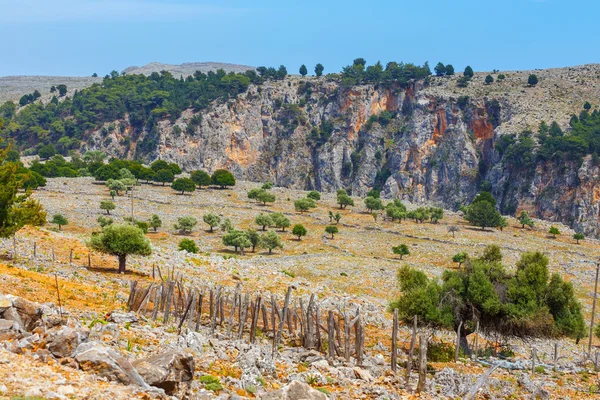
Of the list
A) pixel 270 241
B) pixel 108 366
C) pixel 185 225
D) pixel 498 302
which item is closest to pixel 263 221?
pixel 185 225

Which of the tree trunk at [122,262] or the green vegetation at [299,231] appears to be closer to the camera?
the tree trunk at [122,262]

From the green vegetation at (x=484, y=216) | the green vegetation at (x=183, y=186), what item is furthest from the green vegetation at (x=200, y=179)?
the green vegetation at (x=484, y=216)

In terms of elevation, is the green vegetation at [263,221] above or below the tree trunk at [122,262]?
below

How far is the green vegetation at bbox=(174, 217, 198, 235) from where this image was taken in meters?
83.1

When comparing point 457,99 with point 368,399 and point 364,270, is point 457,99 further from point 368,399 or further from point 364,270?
point 368,399

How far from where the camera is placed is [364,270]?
63438 mm

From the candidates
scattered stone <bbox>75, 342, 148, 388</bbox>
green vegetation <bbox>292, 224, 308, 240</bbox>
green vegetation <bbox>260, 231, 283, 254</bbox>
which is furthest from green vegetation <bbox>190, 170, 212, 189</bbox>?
scattered stone <bbox>75, 342, 148, 388</bbox>

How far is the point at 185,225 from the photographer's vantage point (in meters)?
83.4

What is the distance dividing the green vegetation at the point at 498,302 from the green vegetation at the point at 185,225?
54393 millimetres

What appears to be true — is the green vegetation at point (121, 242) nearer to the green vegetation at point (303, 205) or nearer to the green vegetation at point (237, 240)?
the green vegetation at point (237, 240)

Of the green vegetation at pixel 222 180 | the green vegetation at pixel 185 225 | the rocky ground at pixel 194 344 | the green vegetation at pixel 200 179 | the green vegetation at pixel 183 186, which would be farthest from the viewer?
the green vegetation at pixel 222 180

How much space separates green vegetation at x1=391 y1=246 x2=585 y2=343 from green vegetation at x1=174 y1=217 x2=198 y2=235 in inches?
2141

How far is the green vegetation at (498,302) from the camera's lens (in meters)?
30.2

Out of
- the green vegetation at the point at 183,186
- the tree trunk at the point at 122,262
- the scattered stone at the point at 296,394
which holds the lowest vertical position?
the green vegetation at the point at 183,186
